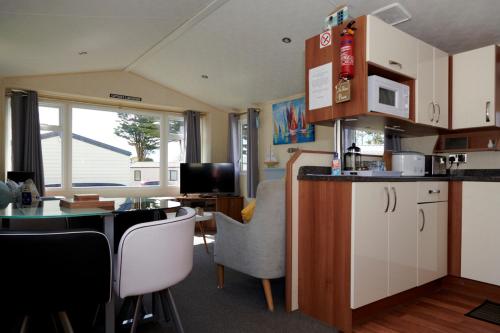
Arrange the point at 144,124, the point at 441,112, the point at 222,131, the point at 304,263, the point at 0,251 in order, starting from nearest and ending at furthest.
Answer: the point at 0,251, the point at 304,263, the point at 441,112, the point at 144,124, the point at 222,131

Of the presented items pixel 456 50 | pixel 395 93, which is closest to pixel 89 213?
pixel 395 93

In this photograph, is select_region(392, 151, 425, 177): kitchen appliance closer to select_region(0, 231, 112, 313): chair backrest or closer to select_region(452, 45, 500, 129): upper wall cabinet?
select_region(452, 45, 500, 129): upper wall cabinet

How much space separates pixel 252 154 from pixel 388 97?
3.83 metres

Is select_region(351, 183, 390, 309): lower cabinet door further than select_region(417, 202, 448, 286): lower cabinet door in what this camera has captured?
No

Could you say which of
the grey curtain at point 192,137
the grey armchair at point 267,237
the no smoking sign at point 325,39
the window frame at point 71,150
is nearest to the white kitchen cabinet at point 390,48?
the no smoking sign at point 325,39

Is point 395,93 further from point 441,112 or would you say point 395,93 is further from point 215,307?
point 215,307

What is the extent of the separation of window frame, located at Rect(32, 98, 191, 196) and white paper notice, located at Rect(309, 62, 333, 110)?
4572mm

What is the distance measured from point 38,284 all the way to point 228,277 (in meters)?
2.16

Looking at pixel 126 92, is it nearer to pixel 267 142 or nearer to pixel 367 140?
pixel 267 142

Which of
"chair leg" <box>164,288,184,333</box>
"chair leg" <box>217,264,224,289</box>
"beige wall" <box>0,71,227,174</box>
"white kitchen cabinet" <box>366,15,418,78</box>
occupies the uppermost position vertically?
"beige wall" <box>0,71,227,174</box>

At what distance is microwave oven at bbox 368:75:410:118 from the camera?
230cm

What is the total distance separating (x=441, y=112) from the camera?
9.95 feet

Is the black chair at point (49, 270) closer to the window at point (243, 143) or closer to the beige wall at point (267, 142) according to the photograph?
the beige wall at point (267, 142)

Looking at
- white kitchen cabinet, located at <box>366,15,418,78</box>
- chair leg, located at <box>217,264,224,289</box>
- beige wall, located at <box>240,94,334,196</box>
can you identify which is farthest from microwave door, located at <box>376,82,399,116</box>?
beige wall, located at <box>240,94,334,196</box>
